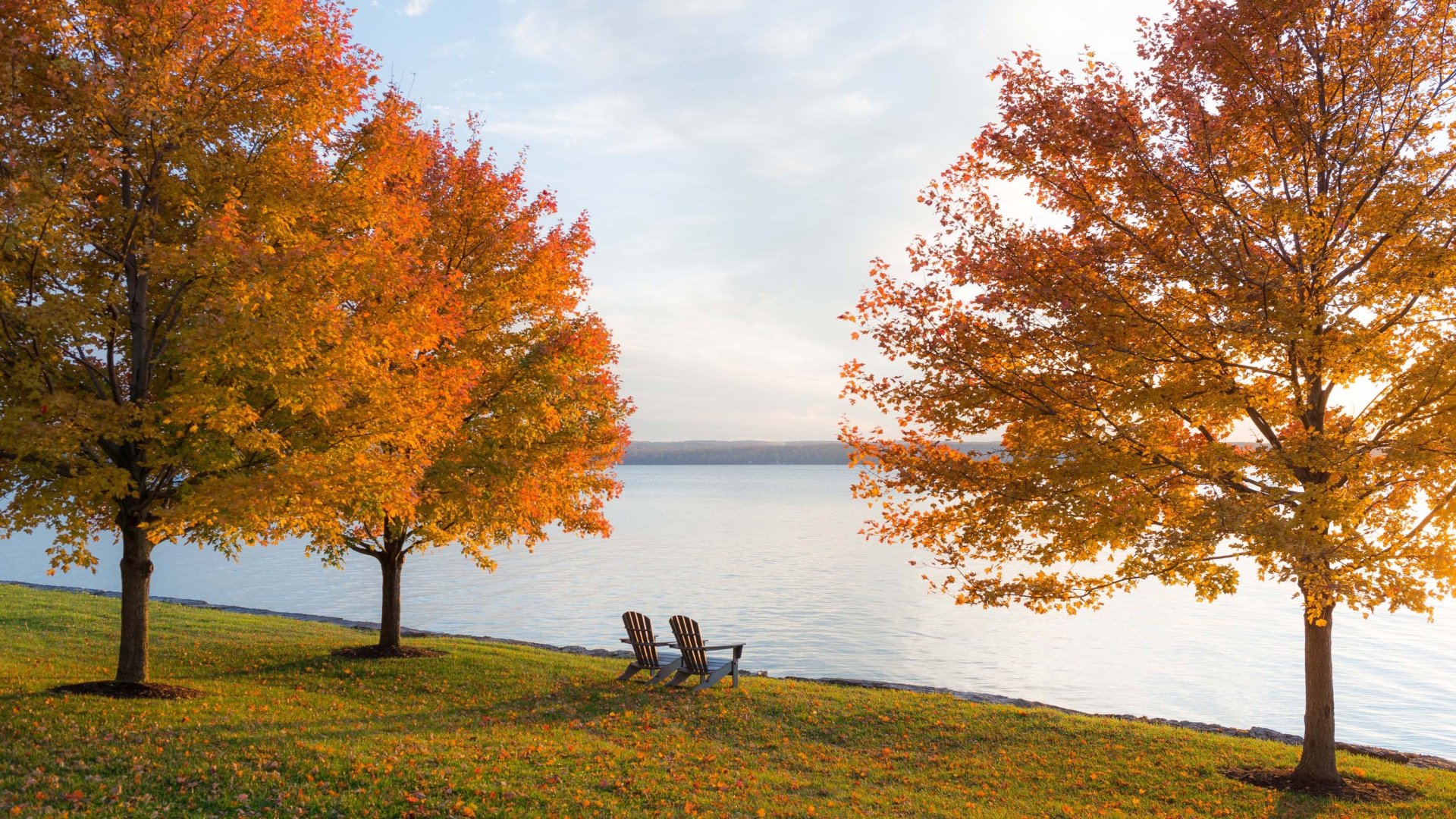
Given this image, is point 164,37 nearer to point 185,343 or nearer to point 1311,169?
point 185,343

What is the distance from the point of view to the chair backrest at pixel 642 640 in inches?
656

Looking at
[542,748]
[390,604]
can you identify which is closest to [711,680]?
[542,748]

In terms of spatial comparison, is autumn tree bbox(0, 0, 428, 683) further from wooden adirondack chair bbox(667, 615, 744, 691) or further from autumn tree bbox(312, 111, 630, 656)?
wooden adirondack chair bbox(667, 615, 744, 691)

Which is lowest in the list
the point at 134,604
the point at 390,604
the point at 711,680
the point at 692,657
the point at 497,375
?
the point at 711,680

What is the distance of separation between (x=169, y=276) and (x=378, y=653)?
9.63 metres

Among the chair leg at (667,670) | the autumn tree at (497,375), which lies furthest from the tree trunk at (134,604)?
the chair leg at (667,670)

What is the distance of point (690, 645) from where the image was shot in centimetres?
1625

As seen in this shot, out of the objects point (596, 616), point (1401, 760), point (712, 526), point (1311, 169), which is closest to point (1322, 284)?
point (1311, 169)

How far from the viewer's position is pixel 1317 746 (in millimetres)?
12594

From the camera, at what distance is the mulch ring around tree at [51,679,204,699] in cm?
1195

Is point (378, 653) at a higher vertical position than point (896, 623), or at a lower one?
higher

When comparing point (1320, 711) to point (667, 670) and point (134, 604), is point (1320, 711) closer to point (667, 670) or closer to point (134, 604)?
point (667, 670)

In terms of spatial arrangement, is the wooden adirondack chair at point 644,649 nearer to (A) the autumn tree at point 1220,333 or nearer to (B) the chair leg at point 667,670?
(B) the chair leg at point 667,670

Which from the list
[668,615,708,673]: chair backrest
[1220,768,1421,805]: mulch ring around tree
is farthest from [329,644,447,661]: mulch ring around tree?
[1220,768,1421,805]: mulch ring around tree
